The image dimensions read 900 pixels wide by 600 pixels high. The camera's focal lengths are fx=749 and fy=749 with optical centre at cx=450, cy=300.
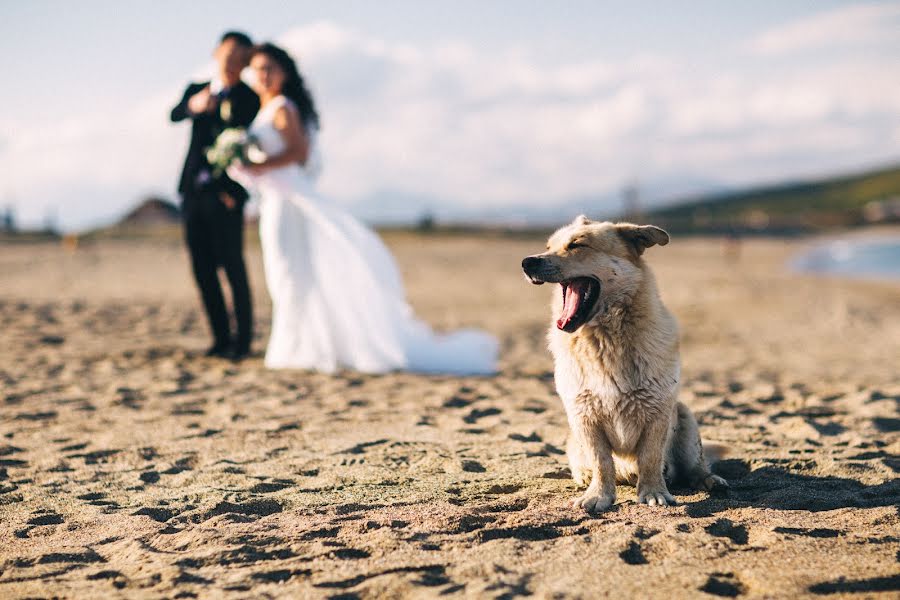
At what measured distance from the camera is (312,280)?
278 inches

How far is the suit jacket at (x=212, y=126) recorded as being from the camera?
7.00m

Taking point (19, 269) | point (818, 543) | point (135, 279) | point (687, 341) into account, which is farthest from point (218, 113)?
point (19, 269)

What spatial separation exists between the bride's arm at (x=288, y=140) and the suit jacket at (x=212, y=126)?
1.57ft

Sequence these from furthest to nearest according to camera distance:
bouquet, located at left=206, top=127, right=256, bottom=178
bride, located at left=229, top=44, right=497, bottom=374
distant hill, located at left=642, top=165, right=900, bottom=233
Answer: distant hill, located at left=642, top=165, right=900, bottom=233 → bride, located at left=229, top=44, right=497, bottom=374 → bouquet, located at left=206, top=127, right=256, bottom=178

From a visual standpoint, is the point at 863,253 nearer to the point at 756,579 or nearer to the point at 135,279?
the point at 135,279

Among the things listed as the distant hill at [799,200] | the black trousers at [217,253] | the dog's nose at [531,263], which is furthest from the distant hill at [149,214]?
the distant hill at [799,200]

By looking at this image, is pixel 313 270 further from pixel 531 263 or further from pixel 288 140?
pixel 531 263

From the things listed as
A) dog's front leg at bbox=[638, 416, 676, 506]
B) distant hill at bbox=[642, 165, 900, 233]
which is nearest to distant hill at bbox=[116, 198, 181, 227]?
dog's front leg at bbox=[638, 416, 676, 506]

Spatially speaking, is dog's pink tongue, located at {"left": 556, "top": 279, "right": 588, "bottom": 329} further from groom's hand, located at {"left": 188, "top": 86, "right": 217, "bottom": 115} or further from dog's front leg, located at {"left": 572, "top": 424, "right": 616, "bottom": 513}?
groom's hand, located at {"left": 188, "top": 86, "right": 217, "bottom": 115}

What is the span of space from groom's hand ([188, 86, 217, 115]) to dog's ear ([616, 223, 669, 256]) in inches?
191

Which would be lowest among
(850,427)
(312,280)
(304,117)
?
(850,427)

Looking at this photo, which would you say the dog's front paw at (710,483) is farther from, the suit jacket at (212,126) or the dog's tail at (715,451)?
the suit jacket at (212,126)

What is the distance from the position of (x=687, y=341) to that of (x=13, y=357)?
325 inches

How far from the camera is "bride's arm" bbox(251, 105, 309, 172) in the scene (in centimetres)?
668
